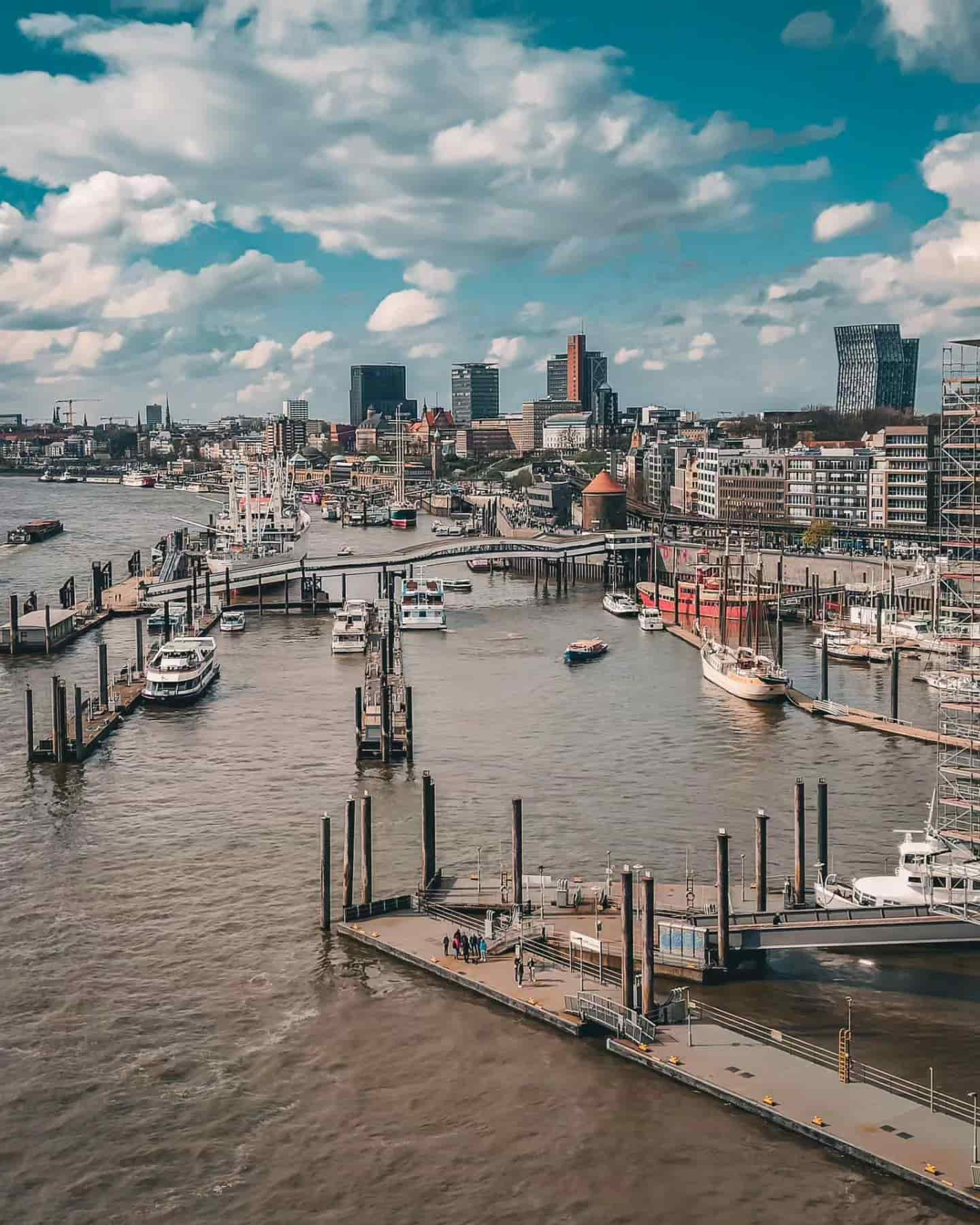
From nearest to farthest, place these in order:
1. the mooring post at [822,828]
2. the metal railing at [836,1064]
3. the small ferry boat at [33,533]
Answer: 1. the metal railing at [836,1064]
2. the mooring post at [822,828]
3. the small ferry boat at [33,533]

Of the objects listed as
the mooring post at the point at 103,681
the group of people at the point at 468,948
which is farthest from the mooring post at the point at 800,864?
the mooring post at the point at 103,681

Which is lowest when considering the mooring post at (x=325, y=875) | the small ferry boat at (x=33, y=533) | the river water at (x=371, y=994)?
the river water at (x=371, y=994)

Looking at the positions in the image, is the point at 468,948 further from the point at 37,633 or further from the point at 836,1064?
the point at 37,633

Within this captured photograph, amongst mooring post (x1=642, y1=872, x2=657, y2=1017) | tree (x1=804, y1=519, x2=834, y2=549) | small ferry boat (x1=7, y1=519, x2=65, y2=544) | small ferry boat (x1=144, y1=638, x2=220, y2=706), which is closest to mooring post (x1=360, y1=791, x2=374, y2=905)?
mooring post (x1=642, y1=872, x2=657, y2=1017)

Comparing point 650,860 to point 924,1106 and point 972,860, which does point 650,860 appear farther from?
point 924,1106

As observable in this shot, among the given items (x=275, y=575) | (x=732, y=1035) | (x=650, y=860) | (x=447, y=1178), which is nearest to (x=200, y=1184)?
(x=447, y=1178)

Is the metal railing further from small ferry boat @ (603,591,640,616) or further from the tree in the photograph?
the tree

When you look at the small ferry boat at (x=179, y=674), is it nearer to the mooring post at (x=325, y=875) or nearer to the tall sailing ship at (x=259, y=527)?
the mooring post at (x=325, y=875)
